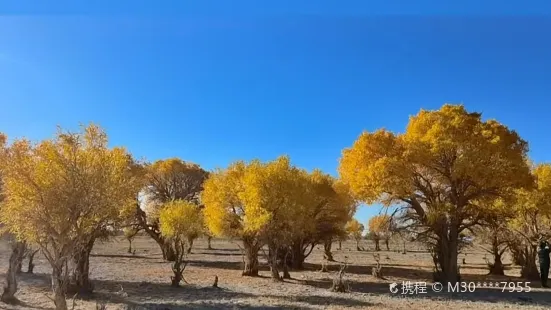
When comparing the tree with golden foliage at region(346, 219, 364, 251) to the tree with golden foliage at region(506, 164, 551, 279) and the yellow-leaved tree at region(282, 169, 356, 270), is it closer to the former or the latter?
the yellow-leaved tree at region(282, 169, 356, 270)

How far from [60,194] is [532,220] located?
29.6m

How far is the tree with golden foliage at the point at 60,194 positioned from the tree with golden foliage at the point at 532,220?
2510 cm

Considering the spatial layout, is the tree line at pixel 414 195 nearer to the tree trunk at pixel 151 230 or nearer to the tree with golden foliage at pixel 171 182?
the tree trunk at pixel 151 230

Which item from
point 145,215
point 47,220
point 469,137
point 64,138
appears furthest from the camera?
point 145,215

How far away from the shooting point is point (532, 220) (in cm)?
3062

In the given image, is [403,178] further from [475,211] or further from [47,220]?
[47,220]

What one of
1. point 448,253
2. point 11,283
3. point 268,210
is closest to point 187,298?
point 11,283

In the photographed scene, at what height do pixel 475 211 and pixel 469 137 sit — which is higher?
pixel 469 137

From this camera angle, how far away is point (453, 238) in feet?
90.1

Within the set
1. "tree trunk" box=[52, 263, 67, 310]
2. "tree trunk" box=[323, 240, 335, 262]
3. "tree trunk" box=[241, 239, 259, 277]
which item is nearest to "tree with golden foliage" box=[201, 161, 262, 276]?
"tree trunk" box=[241, 239, 259, 277]

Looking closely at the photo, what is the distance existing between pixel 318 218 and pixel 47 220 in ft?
95.6

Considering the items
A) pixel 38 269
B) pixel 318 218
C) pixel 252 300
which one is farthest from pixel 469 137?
pixel 38 269

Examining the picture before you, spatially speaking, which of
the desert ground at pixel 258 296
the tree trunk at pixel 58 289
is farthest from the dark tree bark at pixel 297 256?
the tree trunk at pixel 58 289

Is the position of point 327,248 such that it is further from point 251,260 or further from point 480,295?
point 480,295
